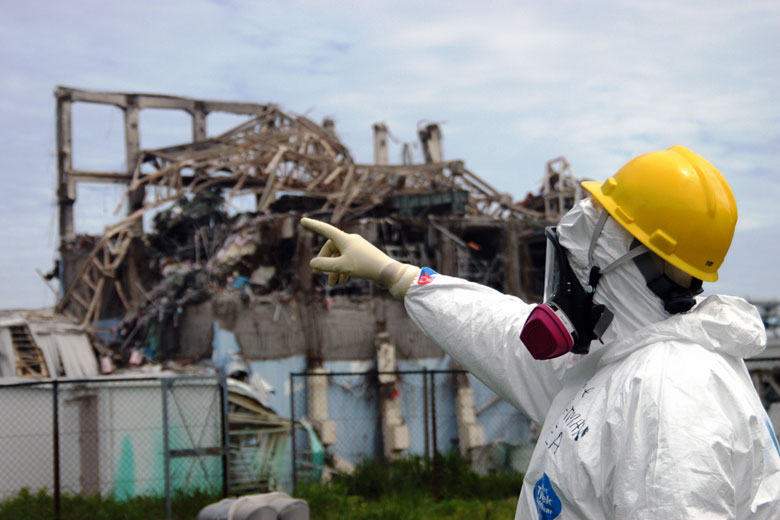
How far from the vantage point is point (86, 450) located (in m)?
10.8

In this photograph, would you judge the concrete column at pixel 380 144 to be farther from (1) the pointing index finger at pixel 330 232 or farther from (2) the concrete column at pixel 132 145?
(1) the pointing index finger at pixel 330 232

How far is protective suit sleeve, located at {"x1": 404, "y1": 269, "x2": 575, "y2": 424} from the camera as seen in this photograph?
2357mm

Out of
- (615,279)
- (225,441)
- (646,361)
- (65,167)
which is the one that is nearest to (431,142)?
(65,167)

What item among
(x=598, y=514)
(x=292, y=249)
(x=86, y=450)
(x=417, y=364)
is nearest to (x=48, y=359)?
(x=86, y=450)

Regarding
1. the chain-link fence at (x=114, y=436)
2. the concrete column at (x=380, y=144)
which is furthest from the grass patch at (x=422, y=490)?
the concrete column at (x=380, y=144)

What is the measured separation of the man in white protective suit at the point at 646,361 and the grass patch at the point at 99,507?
7.33 meters

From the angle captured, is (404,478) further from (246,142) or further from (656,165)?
(246,142)

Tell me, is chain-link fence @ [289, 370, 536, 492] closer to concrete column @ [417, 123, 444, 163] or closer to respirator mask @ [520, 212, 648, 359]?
concrete column @ [417, 123, 444, 163]

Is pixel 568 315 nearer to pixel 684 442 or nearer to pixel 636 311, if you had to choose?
pixel 636 311

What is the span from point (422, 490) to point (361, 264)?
795 cm

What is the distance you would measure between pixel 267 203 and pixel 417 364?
16.5ft

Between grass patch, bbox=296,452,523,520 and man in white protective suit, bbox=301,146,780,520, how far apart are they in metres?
6.38

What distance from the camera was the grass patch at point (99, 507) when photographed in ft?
27.4

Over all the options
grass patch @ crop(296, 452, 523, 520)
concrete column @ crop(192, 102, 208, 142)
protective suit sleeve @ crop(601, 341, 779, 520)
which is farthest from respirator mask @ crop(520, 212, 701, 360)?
concrete column @ crop(192, 102, 208, 142)
